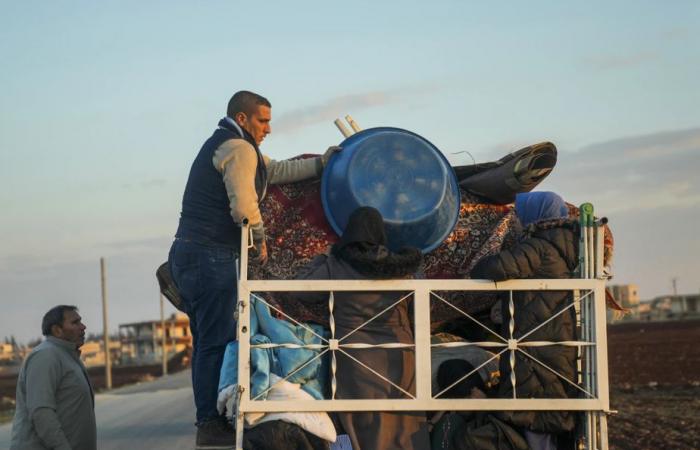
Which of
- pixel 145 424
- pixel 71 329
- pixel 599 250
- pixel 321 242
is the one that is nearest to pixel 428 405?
pixel 599 250

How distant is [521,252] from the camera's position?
18.9ft

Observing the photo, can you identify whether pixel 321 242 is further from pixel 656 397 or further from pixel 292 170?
pixel 656 397

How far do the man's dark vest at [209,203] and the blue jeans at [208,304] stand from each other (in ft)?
0.18

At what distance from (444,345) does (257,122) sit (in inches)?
72.5

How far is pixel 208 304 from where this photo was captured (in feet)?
20.6

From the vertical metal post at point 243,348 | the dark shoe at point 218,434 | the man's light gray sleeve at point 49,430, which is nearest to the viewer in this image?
the vertical metal post at point 243,348

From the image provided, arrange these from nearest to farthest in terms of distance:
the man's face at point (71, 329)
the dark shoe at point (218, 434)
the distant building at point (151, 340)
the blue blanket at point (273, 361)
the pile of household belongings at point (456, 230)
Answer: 1. the blue blanket at point (273, 361)
2. the dark shoe at point (218, 434)
3. the pile of household belongings at point (456, 230)
4. the man's face at point (71, 329)
5. the distant building at point (151, 340)

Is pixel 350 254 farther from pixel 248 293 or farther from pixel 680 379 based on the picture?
pixel 680 379

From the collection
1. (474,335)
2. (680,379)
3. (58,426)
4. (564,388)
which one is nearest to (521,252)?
(564,388)

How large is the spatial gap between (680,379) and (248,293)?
1154 inches

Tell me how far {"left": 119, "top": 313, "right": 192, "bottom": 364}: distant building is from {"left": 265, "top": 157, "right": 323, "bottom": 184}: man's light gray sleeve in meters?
99.1

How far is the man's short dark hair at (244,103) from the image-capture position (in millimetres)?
6672

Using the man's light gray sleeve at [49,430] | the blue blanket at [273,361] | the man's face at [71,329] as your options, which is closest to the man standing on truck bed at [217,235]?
A: the blue blanket at [273,361]

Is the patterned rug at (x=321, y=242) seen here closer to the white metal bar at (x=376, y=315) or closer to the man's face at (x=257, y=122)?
the man's face at (x=257, y=122)
